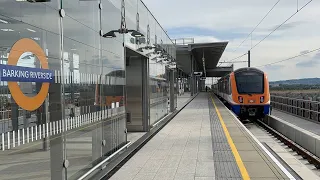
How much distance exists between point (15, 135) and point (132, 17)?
6.73 meters

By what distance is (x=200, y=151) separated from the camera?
8.45 m

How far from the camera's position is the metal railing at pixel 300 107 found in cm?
1953

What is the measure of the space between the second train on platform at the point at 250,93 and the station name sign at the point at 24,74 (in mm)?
18583

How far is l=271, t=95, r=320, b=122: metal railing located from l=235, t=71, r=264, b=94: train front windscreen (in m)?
2.92

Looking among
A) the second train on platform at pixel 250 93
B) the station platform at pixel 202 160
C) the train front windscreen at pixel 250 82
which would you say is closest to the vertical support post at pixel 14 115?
the station platform at pixel 202 160

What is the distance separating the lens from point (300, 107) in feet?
75.3

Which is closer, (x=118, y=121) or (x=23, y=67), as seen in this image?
(x=23, y=67)

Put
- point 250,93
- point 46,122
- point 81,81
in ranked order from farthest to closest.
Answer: point 250,93 < point 81,81 < point 46,122

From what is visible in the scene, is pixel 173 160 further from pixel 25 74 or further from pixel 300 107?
pixel 300 107

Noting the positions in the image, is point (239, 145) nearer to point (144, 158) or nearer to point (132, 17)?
point (144, 158)

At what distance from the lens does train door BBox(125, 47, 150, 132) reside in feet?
38.6

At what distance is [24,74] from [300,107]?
2198 cm

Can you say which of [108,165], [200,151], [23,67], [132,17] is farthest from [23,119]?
[132,17]

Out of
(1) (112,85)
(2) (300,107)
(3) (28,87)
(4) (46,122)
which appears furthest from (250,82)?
(3) (28,87)
